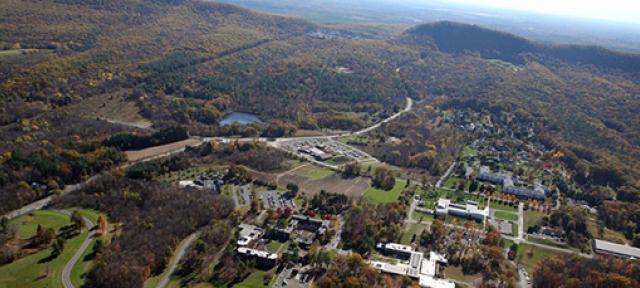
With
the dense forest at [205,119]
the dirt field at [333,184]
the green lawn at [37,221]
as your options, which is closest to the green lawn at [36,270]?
the dense forest at [205,119]

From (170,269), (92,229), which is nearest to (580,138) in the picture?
(170,269)

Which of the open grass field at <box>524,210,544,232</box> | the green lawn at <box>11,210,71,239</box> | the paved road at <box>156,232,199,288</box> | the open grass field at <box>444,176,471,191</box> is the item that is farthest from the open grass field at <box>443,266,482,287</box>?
the green lawn at <box>11,210,71,239</box>

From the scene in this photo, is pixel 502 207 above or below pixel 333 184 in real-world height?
above

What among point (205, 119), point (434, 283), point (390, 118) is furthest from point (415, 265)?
point (390, 118)

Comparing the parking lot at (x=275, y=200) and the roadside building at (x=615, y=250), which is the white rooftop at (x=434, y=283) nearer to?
the parking lot at (x=275, y=200)

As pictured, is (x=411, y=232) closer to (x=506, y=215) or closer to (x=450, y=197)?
(x=450, y=197)

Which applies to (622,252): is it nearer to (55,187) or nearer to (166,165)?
(166,165)
